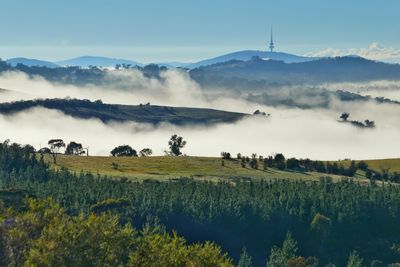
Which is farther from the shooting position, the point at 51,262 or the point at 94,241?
the point at 94,241

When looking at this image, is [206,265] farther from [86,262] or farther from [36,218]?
[36,218]

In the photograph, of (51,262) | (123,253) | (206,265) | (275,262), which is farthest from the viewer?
(275,262)

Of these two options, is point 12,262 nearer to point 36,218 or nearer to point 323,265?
point 36,218

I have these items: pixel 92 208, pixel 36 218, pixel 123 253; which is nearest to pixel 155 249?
pixel 123 253

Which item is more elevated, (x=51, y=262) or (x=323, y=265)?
(x=51, y=262)

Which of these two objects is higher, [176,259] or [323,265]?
[176,259]

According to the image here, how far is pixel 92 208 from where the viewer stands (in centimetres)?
19938

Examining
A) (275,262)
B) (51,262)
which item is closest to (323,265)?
(275,262)

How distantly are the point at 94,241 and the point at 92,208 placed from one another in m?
123

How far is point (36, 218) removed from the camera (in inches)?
3314

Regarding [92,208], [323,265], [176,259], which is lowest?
[323,265]

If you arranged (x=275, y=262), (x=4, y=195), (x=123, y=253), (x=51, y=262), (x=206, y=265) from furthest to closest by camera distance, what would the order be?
(x=4, y=195)
(x=275, y=262)
(x=123, y=253)
(x=206, y=265)
(x=51, y=262)

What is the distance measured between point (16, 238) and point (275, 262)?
94.7 metres

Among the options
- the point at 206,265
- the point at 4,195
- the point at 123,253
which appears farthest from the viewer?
the point at 4,195
